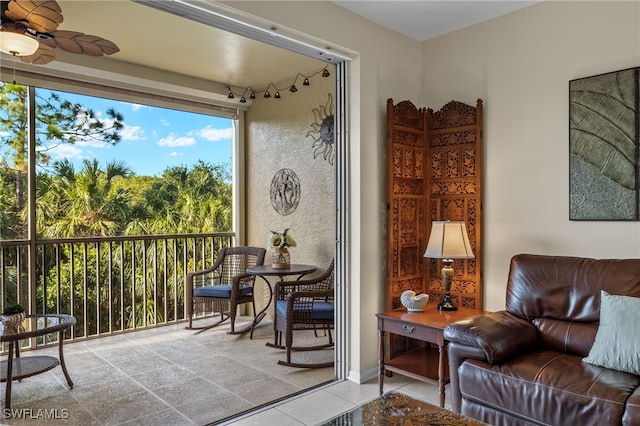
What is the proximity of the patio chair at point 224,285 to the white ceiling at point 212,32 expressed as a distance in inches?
81.4

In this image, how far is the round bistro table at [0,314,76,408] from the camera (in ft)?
8.66

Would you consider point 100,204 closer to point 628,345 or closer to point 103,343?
point 103,343

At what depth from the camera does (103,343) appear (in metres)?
4.26

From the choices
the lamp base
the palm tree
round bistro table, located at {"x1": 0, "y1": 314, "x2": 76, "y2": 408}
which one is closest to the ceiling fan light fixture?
round bistro table, located at {"x1": 0, "y1": 314, "x2": 76, "y2": 408}

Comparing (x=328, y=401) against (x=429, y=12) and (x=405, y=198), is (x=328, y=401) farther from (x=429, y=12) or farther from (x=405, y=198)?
(x=429, y=12)

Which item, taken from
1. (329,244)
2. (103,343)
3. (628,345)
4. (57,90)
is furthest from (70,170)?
(628,345)

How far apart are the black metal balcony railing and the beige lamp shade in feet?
10.4

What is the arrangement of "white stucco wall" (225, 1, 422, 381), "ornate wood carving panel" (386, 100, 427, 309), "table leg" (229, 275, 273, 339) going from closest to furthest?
"white stucco wall" (225, 1, 422, 381) < "ornate wood carving panel" (386, 100, 427, 309) < "table leg" (229, 275, 273, 339)

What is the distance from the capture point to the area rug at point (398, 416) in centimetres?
166

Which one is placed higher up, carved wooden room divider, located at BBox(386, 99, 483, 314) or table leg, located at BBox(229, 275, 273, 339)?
carved wooden room divider, located at BBox(386, 99, 483, 314)

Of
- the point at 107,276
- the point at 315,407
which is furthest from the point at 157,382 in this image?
the point at 107,276

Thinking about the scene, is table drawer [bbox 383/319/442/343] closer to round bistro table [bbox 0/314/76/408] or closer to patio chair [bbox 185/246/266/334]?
patio chair [bbox 185/246/266/334]

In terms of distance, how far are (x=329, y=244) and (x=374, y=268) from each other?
129 cm

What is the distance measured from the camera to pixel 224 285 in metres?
4.88
